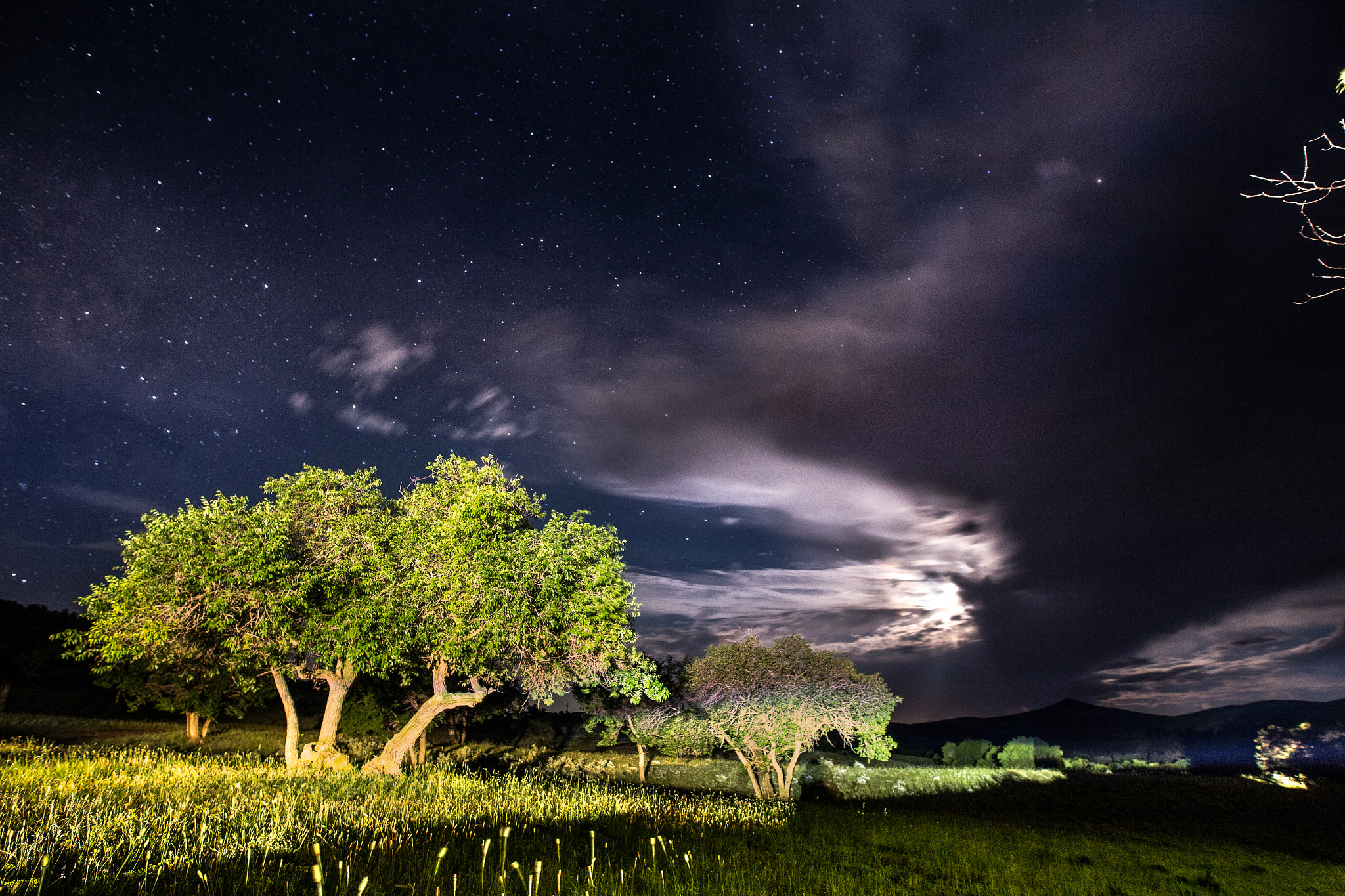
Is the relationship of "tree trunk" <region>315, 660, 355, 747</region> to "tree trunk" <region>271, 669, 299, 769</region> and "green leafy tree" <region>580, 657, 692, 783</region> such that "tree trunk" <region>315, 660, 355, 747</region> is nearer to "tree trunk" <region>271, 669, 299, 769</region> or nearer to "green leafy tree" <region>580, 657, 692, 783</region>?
"tree trunk" <region>271, 669, 299, 769</region>

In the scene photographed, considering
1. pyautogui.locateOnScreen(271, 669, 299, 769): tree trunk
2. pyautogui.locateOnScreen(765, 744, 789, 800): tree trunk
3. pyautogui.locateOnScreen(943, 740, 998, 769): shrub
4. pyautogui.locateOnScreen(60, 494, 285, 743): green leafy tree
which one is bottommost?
pyautogui.locateOnScreen(943, 740, 998, 769): shrub

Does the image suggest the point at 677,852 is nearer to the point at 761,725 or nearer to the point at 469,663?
the point at 469,663

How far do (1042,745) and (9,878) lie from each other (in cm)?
14262

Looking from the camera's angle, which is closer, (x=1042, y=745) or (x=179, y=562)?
(x=179, y=562)

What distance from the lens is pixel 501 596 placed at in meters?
19.0

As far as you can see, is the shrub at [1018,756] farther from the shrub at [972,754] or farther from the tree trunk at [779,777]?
the tree trunk at [779,777]

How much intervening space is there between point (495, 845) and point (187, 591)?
1741cm

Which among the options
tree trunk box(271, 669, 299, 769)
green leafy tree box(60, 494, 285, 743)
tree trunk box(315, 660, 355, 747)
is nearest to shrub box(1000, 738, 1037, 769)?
tree trunk box(315, 660, 355, 747)

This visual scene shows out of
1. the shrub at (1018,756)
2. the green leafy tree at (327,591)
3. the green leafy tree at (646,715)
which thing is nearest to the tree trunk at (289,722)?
the green leafy tree at (327,591)

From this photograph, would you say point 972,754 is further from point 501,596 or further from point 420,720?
point 501,596

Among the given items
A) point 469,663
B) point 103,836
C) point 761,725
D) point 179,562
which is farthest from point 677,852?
point 761,725

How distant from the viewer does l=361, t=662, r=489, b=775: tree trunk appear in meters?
20.7

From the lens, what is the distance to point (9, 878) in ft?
18.2

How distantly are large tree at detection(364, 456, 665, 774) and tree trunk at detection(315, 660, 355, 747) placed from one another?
3.81 meters
